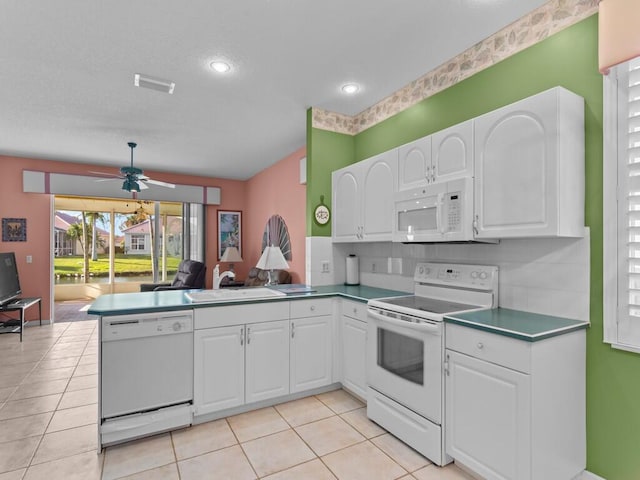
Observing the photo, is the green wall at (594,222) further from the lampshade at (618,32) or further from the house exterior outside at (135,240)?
the house exterior outside at (135,240)

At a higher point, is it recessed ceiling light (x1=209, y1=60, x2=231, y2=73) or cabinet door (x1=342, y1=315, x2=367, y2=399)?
recessed ceiling light (x1=209, y1=60, x2=231, y2=73)

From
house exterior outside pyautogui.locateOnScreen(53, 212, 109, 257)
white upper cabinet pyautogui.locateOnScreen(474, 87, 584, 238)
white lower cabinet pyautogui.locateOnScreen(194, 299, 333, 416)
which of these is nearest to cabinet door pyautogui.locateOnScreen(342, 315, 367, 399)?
white lower cabinet pyautogui.locateOnScreen(194, 299, 333, 416)

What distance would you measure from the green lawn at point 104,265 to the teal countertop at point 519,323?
26.1ft

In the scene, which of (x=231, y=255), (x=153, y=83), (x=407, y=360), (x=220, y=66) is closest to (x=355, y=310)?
(x=407, y=360)

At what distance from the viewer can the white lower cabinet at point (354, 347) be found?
276 cm

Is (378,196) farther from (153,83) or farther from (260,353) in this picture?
(153,83)

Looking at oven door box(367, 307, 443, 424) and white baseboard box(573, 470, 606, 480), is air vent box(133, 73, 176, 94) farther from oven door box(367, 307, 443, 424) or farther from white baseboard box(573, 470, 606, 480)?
white baseboard box(573, 470, 606, 480)

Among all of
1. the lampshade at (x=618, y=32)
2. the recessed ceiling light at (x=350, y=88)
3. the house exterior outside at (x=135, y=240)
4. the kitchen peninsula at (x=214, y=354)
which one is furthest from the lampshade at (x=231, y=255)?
→ the lampshade at (x=618, y=32)

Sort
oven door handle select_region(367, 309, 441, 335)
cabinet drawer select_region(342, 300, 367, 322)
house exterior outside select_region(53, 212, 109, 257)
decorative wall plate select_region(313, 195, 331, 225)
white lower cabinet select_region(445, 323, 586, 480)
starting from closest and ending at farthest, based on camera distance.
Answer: white lower cabinet select_region(445, 323, 586, 480)
oven door handle select_region(367, 309, 441, 335)
cabinet drawer select_region(342, 300, 367, 322)
decorative wall plate select_region(313, 195, 331, 225)
house exterior outside select_region(53, 212, 109, 257)

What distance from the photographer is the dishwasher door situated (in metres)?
2.21

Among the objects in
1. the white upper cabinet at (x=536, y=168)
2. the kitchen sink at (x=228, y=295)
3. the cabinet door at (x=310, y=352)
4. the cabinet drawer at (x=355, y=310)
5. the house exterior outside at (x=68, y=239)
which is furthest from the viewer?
the house exterior outside at (x=68, y=239)

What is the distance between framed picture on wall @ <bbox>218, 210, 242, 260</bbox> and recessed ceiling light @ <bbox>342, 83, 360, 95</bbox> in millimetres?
4574

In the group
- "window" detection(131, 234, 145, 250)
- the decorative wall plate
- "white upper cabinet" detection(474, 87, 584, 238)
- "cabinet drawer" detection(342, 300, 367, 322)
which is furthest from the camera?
"window" detection(131, 234, 145, 250)

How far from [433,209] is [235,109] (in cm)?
235
